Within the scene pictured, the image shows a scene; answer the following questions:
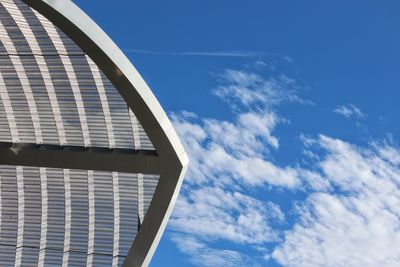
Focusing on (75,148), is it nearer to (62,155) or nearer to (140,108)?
(62,155)

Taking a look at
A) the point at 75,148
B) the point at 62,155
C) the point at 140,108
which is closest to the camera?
the point at 140,108

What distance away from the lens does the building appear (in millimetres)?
21922

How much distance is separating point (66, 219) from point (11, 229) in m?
2.79

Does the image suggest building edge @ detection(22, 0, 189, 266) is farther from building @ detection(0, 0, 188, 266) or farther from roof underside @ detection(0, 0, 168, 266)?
roof underside @ detection(0, 0, 168, 266)

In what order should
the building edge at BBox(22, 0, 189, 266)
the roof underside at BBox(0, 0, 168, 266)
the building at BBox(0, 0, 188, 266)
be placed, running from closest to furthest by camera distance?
the building edge at BBox(22, 0, 189, 266) < the building at BBox(0, 0, 188, 266) < the roof underside at BBox(0, 0, 168, 266)

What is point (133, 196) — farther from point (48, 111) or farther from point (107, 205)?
point (48, 111)

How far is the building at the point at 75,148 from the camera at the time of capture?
21.9 metres

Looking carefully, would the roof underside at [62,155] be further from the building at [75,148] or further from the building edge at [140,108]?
the building edge at [140,108]

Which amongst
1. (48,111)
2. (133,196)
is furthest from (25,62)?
(133,196)

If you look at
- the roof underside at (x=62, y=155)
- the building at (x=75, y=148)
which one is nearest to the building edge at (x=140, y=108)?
the building at (x=75, y=148)

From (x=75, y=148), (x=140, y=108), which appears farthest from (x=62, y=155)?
(x=140, y=108)

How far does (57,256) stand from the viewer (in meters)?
30.0

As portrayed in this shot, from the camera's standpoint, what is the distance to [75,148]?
83.4 ft

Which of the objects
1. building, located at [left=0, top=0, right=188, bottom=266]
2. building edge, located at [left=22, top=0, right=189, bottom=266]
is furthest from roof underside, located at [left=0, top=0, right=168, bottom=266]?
building edge, located at [left=22, top=0, right=189, bottom=266]
